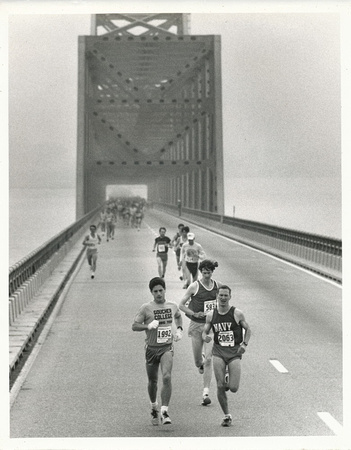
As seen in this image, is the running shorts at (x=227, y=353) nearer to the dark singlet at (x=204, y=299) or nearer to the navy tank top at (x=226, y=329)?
the navy tank top at (x=226, y=329)

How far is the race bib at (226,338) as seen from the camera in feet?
31.6

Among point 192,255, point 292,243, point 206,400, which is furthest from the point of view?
point 292,243

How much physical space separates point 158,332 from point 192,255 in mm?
3298

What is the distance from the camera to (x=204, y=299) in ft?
33.8

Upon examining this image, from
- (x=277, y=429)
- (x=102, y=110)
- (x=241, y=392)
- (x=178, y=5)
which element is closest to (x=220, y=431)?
(x=277, y=429)

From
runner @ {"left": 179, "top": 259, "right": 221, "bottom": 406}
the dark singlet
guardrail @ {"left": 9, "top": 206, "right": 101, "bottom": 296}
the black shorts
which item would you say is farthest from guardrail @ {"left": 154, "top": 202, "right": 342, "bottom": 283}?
the black shorts

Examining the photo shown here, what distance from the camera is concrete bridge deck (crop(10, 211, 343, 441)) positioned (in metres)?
10.7

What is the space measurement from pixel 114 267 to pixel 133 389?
54.0 ft

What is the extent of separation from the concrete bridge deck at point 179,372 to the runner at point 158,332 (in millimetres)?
500

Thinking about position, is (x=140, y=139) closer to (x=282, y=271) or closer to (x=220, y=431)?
(x=282, y=271)

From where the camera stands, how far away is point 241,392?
12.3 meters

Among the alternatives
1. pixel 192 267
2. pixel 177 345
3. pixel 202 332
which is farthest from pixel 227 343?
pixel 177 345

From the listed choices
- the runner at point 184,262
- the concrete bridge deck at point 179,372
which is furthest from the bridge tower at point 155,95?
the runner at point 184,262

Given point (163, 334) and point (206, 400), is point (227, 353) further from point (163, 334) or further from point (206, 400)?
point (206, 400)
